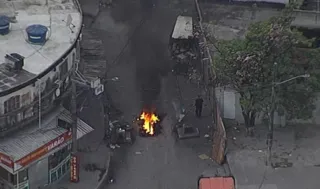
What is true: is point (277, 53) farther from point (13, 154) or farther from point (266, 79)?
point (13, 154)

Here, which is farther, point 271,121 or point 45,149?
point 271,121

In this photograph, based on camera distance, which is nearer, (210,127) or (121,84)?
(210,127)

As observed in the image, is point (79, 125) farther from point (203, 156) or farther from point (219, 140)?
point (219, 140)

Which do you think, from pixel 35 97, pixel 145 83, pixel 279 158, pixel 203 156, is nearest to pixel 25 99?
pixel 35 97

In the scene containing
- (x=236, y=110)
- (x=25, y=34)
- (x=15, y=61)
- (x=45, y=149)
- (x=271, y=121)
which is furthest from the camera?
(x=236, y=110)

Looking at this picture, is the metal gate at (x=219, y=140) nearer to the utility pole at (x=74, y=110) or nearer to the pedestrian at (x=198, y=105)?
the pedestrian at (x=198, y=105)

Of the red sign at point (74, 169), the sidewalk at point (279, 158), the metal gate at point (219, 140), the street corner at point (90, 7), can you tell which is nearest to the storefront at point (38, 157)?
the red sign at point (74, 169)

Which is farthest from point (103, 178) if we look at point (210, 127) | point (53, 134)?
point (210, 127)
